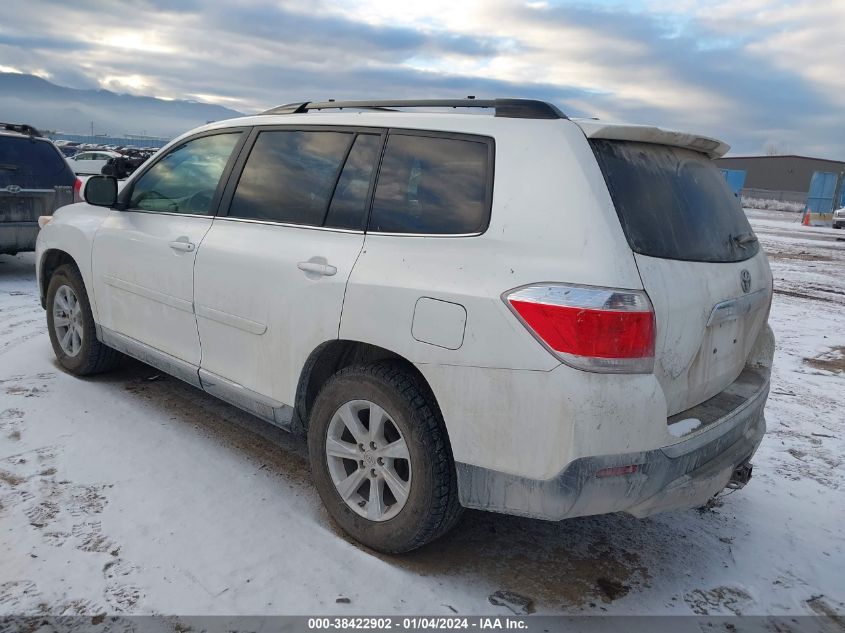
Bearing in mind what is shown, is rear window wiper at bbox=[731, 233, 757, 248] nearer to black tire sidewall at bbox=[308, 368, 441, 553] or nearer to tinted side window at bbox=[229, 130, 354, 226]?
black tire sidewall at bbox=[308, 368, 441, 553]

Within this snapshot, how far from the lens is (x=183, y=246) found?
363 centimetres

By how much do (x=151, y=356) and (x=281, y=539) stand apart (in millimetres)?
1700

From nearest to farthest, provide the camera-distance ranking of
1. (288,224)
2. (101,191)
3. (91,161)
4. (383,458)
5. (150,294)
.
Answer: (383,458) < (288,224) < (150,294) < (101,191) < (91,161)

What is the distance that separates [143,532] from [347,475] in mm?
925

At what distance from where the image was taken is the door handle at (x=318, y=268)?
2.85 metres

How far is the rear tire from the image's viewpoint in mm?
4559

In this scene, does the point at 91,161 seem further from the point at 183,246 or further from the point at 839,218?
the point at 839,218

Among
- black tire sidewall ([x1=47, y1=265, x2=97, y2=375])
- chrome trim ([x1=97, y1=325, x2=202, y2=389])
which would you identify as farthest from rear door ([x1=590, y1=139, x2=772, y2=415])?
black tire sidewall ([x1=47, y1=265, x2=97, y2=375])

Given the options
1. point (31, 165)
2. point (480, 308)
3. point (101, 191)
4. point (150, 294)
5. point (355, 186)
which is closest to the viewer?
point (480, 308)

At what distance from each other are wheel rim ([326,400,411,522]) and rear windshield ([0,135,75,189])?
7.13 m

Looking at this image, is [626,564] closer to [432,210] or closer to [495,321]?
[495,321]

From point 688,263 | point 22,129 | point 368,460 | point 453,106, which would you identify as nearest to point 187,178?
point 453,106

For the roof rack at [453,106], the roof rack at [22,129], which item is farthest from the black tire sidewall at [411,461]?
the roof rack at [22,129]

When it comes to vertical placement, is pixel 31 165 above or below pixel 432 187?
below
